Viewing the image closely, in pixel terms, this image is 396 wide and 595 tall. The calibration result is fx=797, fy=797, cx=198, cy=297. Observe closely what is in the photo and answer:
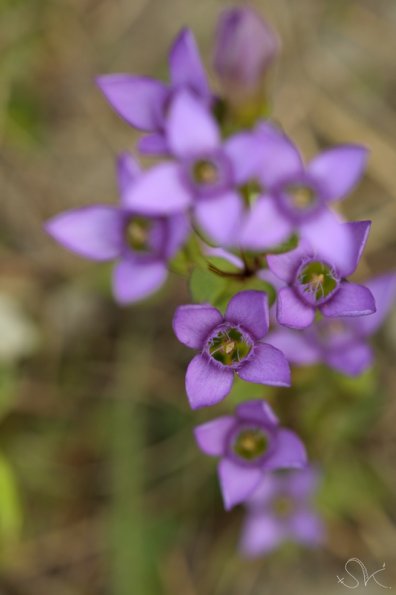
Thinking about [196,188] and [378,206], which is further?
[378,206]

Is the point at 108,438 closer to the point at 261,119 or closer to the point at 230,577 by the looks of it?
the point at 230,577

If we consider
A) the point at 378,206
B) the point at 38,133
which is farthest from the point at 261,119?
the point at 38,133

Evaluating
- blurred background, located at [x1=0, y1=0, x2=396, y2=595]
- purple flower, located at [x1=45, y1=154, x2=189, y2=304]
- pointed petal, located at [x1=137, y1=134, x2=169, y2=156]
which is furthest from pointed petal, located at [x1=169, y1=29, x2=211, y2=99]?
blurred background, located at [x1=0, y1=0, x2=396, y2=595]

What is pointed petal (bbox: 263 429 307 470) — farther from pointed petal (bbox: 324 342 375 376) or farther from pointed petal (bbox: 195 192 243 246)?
pointed petal (bbox: 195 192 243 246)

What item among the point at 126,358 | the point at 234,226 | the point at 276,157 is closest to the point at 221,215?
the point at 234,226

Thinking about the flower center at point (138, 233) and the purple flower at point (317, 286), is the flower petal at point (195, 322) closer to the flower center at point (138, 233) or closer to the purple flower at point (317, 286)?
the purple flower at point (317, 286)

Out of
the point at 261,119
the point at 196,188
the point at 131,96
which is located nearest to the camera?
the point at 196,188
